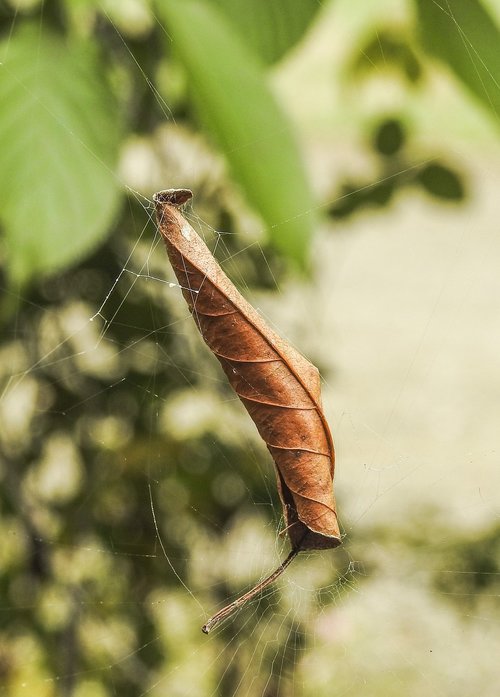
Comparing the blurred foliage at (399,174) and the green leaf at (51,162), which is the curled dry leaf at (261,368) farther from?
the blurred foliage at (399,174)

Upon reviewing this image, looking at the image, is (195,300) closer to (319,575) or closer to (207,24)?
(207,24)

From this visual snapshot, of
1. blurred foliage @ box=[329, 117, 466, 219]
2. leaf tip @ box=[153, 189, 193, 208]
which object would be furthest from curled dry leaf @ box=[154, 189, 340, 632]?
blurred foliage @ box=[329, 117, 466, 219]

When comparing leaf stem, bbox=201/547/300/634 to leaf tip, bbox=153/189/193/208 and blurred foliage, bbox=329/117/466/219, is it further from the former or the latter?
blurred foliage, bbox=329/117/466/219

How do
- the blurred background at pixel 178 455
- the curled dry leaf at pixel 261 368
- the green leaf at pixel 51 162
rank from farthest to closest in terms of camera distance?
the blurred background at pixel 178 455, the green leaf at pixel 51 162, the curled dry leaf at pixel 261 368

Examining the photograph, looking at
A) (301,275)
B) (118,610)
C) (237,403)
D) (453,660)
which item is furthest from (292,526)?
(453,660)

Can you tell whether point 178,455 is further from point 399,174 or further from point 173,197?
point 173,197

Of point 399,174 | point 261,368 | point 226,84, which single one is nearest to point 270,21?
point 226,84

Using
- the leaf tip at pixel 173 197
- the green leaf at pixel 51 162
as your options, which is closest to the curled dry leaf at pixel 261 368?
the leaf tip at pixel 173 197
